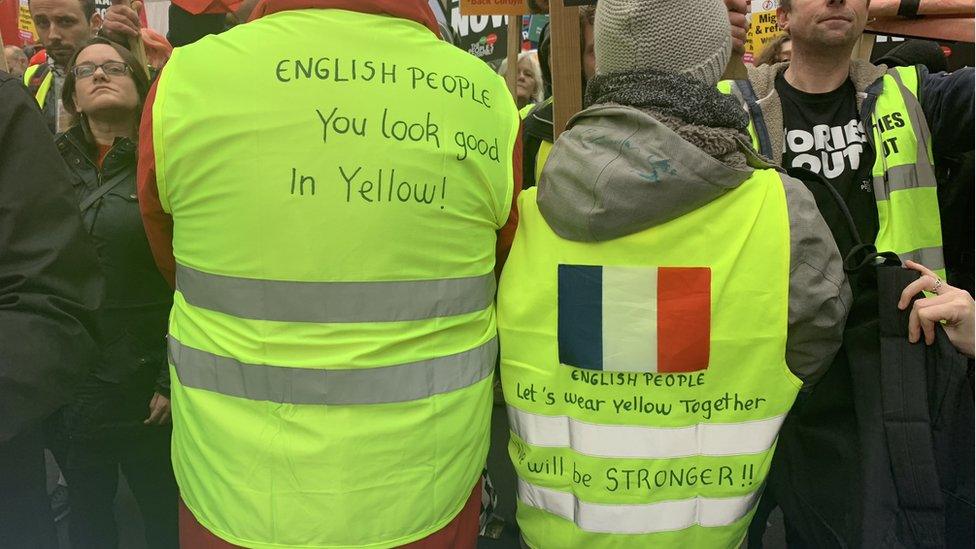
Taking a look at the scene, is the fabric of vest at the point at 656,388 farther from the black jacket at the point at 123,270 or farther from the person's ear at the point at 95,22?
the person's ear at the point at 95,22

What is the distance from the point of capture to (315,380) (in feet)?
3.83

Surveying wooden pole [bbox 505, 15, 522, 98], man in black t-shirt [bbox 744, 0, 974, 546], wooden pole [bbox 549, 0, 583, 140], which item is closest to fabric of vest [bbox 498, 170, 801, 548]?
man in black t-shirt [bbox 744, 0, 974, 546]

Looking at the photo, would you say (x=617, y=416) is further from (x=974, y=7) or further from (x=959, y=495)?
(x=974, y=7)

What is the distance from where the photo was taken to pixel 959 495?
1.21m

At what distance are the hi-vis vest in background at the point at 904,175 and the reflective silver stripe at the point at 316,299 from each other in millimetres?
1315

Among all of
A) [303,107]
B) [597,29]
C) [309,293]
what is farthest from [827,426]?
[303,107]

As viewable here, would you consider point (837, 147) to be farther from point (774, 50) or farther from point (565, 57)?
point (774, 50)

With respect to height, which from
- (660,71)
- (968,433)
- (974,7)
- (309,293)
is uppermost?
(974,7)

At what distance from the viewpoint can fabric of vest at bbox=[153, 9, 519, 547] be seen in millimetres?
1139

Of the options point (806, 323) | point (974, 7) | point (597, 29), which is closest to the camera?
point (806, 323)

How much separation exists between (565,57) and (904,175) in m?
1.02

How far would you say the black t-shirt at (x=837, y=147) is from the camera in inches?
78.8

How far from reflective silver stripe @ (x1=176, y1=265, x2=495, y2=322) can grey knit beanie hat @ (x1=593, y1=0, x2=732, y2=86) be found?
1.93 ft

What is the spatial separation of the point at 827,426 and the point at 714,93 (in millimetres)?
731
